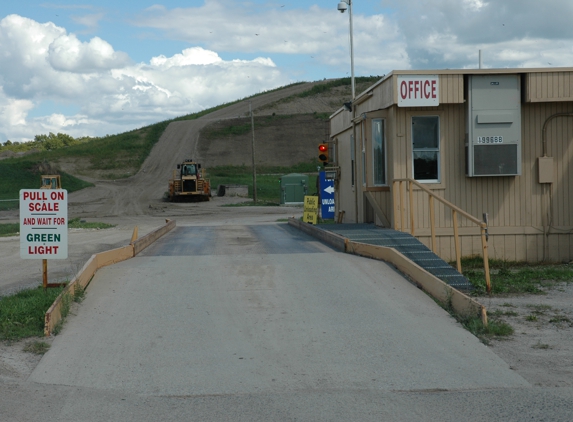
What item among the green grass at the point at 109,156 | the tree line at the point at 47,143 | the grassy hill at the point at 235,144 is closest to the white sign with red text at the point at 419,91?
the green grass at the point at 109,156

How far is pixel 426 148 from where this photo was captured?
622 inches

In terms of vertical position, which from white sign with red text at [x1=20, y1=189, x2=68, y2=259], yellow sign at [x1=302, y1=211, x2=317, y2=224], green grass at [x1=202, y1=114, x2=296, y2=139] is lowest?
yellow sign at [x1=302, y1=211, x2=317, y2=224]

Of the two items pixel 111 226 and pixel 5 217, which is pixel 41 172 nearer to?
pixel 5 217

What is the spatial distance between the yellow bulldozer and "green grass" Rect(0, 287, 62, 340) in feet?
135

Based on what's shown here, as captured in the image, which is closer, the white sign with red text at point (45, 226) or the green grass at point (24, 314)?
the green grass at point (24, 314)

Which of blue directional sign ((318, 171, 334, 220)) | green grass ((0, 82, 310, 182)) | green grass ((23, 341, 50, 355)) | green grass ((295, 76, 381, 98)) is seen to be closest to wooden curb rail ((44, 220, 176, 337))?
green grass ((23, 341, 50, 355))

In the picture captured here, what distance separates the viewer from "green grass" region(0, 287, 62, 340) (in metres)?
8.56

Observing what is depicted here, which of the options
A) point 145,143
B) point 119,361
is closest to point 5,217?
point 119,361

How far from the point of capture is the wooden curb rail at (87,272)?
27.9 ft

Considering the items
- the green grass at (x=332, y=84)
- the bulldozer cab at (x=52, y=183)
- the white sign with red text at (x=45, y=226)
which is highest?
the green grass at (x=332, y=84)

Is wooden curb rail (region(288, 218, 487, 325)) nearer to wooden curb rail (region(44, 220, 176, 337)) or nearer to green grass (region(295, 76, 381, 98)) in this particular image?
wooden curb rail (region(44, 220, 176, 337))

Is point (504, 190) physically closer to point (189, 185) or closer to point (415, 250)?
point (415, 250)

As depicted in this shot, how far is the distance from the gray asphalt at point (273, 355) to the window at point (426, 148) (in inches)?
185

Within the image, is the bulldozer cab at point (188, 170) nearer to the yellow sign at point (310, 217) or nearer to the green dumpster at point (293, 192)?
the green dumpster at point (293, 192)
